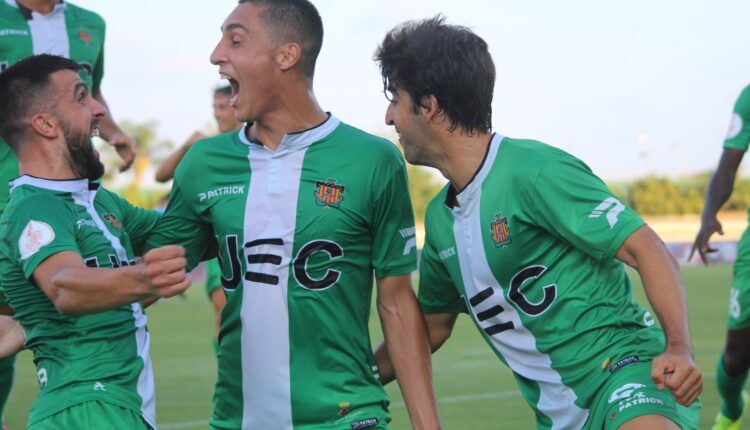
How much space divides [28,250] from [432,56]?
1646 millimetres

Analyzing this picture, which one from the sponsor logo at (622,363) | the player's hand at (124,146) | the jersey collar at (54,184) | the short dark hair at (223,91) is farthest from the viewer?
the short dark hair at (223,91)

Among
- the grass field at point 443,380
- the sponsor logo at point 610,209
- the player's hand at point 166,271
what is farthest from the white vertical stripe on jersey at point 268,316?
the grass field at point 443,380

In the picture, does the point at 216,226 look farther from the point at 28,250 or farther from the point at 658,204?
the point at 658,204

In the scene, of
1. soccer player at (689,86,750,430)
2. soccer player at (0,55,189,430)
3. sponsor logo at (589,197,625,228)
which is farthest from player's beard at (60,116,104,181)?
soccer player at (689,86,750,430)

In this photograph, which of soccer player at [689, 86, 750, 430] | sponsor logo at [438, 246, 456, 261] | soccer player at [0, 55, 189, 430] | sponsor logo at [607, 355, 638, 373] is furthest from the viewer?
soccer player at [689, 86, 750, 430]

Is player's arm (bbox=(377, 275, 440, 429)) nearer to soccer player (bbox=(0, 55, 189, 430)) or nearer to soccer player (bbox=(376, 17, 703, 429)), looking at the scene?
soccer player (bbox=(376, 17, 703, 429))

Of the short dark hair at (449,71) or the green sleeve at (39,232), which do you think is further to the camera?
the short dark hair at (449,71)

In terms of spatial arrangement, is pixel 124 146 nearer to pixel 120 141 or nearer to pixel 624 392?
pixel 120 141

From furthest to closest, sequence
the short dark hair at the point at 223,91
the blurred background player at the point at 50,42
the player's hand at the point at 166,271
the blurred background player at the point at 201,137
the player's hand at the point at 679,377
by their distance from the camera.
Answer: the short dark hair at the point at 223,91 < the blurred background player at the point at 201,137 < the blurred background player at the point at 50,42 < the player's hand at the point at 679,377 < the player's hand at the point at 166,271

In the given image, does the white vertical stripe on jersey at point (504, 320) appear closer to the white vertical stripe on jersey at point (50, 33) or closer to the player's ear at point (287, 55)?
the player's ear at point (287, 55)

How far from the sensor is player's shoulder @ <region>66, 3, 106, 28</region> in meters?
→ 6.75

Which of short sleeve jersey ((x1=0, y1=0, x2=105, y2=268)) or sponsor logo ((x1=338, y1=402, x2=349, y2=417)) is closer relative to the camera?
sponsor logo ((x1=338, y1=402, x2=349, y2=417))

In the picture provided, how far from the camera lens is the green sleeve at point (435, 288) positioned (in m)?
4.60

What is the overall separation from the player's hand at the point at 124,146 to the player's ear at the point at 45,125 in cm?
224
